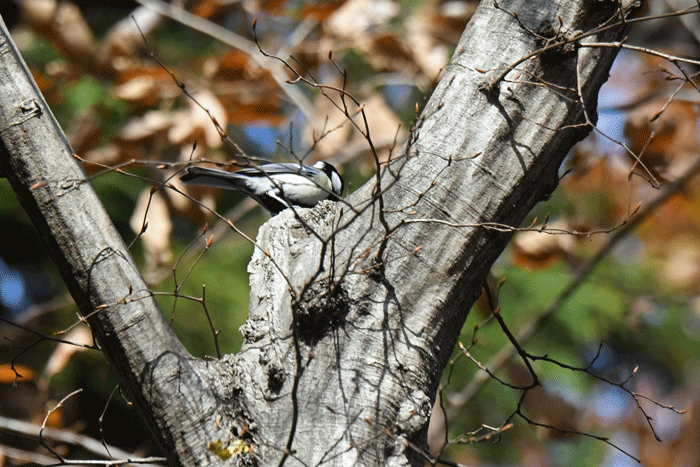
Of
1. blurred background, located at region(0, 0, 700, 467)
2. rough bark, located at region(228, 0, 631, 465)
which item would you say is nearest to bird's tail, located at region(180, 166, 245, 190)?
blurred background, located at region(0, 0, 700, 467)

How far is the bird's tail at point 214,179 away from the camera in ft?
10.3

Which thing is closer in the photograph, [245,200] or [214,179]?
[214,179]

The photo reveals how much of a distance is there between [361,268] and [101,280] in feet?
2.19

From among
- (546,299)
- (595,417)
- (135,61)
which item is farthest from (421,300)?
(595,417)

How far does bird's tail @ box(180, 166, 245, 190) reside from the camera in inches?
124

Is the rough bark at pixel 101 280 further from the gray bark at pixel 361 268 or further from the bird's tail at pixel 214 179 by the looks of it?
the bird's tail at pixel 214 179

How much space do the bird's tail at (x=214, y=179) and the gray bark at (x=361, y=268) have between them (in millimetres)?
1477

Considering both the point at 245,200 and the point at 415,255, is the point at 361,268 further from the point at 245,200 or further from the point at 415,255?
the point at 245,200

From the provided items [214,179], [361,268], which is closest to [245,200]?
[214,179]

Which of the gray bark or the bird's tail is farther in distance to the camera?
the bird's tail

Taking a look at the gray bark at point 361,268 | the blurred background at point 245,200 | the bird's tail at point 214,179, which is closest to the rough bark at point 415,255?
the gray bark at point 361,268

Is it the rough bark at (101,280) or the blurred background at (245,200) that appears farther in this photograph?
the blurred background at (245,200)

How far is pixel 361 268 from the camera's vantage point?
1587 millimetres

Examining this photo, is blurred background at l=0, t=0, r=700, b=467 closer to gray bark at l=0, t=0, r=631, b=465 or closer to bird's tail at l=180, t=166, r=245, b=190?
bird's tail at l=180, t=166, r=245, b=190
